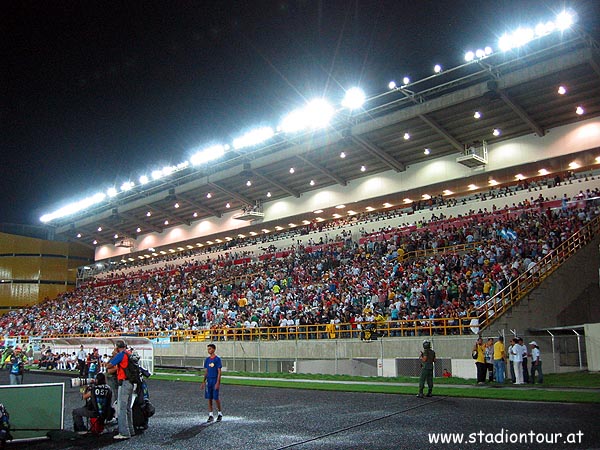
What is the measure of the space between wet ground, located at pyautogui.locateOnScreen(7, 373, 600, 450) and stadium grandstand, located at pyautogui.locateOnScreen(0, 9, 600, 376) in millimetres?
8710

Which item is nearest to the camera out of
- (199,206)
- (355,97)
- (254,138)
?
(355,97)

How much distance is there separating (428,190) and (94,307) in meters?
32.4

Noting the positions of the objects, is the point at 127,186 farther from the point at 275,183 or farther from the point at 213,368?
the point at 213,368

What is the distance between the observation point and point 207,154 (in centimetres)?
4341

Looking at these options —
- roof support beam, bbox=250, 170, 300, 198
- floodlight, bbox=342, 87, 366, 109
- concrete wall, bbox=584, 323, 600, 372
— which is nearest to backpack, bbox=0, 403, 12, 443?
concrete wall, bbox=584, 323, 600, 372

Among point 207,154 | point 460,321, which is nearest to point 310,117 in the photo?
point 207,154

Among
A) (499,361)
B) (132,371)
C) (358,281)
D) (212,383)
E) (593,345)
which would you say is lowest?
(499,361)

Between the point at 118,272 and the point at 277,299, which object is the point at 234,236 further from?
the point at 277,299

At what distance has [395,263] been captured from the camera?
29.8 m

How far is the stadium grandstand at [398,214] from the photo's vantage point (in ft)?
78.2

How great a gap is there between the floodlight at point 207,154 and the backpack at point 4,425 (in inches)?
1338

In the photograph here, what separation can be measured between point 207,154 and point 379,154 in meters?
14.3

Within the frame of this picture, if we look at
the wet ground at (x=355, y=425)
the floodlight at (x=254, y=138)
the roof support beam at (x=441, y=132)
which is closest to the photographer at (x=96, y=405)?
the wet ground at (x=355, y=425)

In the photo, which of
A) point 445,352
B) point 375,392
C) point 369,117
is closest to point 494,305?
point 445,352
